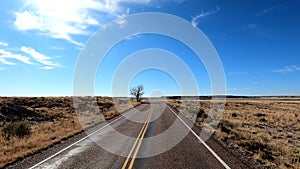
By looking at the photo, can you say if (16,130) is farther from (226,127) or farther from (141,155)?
(226,127)

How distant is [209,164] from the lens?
942 cm

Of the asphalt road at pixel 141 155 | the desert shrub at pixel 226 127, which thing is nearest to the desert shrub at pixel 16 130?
the asphalt road at pixel 141 155

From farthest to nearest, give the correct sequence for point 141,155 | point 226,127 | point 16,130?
1. point 226,127
2. point 16,130
3. point 141,155

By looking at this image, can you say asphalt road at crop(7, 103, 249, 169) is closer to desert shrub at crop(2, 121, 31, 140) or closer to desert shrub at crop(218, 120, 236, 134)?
desert shrub at crop(218, 120, 236, 134)

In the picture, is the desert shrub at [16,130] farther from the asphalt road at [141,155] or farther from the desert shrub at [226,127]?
the desert shrub at [226,127]

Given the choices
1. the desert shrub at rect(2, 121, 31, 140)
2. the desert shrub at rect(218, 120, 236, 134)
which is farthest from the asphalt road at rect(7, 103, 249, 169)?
the desert shrub at rect(2, 121, 31, 140)

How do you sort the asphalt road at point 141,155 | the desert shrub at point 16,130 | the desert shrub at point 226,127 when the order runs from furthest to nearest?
1. the desert shrub at point 226,127
2. the desert shrub at point 16,130
3. the asphalt road at point 141,155

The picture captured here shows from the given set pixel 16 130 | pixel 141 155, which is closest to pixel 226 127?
pixel 141 155

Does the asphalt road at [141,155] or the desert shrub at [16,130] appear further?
the desert shrub at [16,130]

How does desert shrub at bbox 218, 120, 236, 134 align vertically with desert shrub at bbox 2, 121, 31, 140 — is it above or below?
above

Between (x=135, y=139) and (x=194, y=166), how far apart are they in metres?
6.38

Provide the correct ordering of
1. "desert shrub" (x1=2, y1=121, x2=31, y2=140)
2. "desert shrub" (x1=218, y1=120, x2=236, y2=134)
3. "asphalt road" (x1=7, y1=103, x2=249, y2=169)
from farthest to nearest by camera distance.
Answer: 1. "desert shrub" (x1=218, y1=120, x2=236, y2=134)
2. "desert shrub" (x1=2, y1=121, x2=31, y2=140)
3. "asphalt road" (x1=7, y1=103, x2=249, y2=169)

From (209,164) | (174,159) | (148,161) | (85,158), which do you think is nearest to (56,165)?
(85,158)

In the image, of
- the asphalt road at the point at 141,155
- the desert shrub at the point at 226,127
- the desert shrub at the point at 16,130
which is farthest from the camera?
the desert shrub at the point at 226,127
